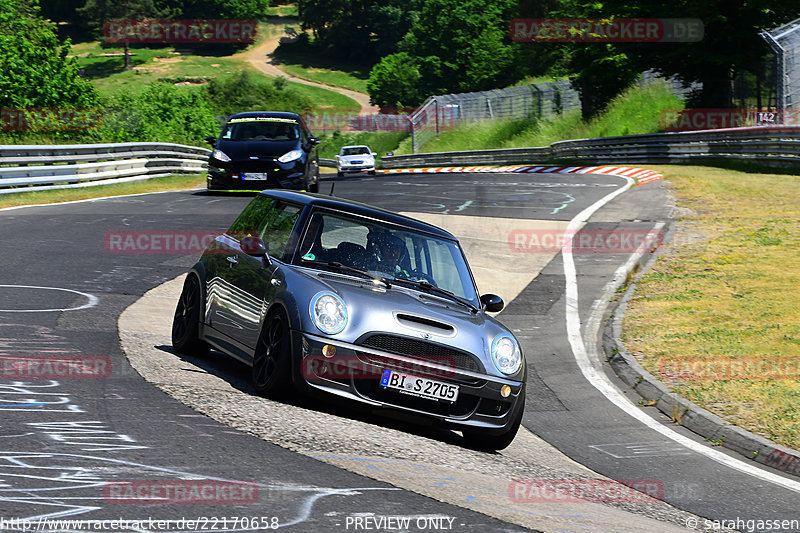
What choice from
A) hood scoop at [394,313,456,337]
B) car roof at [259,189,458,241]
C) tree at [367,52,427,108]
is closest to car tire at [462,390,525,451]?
hood scoop at [394,313,456,337]

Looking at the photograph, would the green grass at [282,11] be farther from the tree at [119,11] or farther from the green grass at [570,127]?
the green grass at [570,127]

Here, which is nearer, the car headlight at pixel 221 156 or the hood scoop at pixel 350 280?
the hood scoop at pixel 350 280

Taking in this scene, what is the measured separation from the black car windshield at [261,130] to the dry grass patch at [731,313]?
916 cm

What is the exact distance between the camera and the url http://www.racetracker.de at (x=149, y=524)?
429cm

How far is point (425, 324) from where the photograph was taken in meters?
7.21

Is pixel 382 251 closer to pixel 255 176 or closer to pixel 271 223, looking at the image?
pixel 271 223

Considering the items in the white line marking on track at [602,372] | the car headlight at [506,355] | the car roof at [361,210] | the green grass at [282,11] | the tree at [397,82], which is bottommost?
the white line marking on track at [602,372]

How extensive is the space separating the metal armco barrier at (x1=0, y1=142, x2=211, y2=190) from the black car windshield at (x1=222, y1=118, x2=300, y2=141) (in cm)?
362

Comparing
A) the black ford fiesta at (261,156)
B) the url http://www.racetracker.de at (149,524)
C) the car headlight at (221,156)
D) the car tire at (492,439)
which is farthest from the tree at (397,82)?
the url http://www.racetracker.de at (149,524)

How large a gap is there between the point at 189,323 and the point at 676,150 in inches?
1186

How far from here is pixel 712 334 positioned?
12320 mm

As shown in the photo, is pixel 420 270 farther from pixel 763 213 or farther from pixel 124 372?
pixel 763 213

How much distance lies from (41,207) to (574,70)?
3584 centimetres

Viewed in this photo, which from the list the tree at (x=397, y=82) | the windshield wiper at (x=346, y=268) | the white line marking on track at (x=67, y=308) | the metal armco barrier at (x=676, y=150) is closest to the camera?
the windshield wiper at (x=346, y=268)
